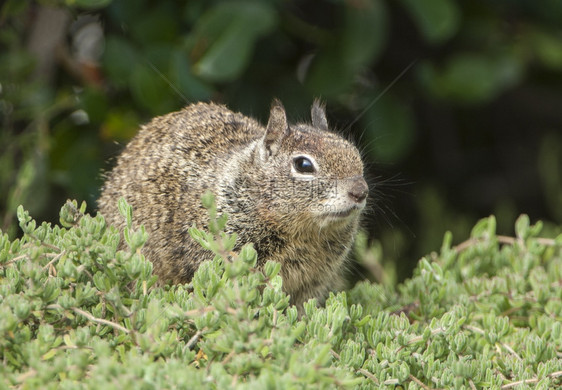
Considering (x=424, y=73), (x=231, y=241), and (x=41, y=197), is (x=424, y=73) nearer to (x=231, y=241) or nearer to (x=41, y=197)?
(x=41, y=197)

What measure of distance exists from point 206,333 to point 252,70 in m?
2.36

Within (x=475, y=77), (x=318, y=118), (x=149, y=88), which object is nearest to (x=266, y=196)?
(x=318, y=118)

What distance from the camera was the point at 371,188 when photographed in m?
2.76

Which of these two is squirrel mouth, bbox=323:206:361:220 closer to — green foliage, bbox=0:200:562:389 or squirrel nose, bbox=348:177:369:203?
squirrel nose, bbox=348:177:369:203

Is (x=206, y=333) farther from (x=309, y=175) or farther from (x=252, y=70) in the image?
(x=252, y=70)

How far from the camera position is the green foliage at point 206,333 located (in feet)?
4.97

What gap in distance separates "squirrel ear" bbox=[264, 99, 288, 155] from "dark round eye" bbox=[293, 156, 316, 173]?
90 mm

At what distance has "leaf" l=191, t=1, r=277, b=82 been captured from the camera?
3.25m

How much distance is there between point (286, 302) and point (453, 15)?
2.21 metres

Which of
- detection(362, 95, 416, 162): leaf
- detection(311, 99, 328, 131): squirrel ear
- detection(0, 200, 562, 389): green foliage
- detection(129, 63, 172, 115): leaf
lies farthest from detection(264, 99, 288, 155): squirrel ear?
detection(362, 95, 416, 162): leaf

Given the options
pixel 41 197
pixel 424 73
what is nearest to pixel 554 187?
pixel 424 73

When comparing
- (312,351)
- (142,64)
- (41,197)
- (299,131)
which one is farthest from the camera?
(41,197)

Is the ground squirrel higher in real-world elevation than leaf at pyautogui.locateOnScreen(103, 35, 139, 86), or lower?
higher

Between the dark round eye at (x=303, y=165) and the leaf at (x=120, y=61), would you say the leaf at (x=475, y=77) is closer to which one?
the leaf at (x=120, y=61)
